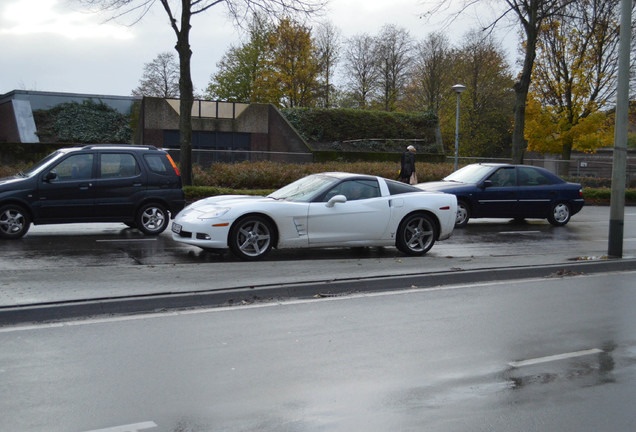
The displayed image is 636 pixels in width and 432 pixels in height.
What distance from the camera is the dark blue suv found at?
39.3ft

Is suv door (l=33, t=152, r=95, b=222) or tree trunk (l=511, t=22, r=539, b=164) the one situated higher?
tree trunk (l=511, t=22, r=539, b=164)

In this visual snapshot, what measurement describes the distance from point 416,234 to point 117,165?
5.94 meters

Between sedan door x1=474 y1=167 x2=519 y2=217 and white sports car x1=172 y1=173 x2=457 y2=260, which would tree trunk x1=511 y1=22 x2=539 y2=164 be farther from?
white sports car x1=172 y1=173 x2=457 y2=260

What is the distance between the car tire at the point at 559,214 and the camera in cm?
1702

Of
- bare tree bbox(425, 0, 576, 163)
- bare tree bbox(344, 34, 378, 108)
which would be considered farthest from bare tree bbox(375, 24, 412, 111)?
bare tree bbox(425, 0, 576, 163)

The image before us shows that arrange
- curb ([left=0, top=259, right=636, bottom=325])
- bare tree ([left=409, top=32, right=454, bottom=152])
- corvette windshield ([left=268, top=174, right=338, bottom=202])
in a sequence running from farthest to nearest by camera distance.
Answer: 1. bare tree ([left=409, top=32, right=454, bottom=152])
2. corvette windshield ([left=268, top=174, right=338, bottom=202])
3. curb ([left=0, top=259, right=636, bottom=325])

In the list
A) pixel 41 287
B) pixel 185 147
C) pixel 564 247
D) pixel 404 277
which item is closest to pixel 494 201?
pixel 564 247

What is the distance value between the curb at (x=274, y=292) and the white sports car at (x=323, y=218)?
214 centimetres


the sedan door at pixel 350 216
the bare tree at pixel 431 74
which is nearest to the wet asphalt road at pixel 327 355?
the sedan door at pixel 350 216

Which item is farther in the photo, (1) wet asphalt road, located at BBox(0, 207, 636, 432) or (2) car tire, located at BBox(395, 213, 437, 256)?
(2) car tire, located at BBox(395, 213, 437, 256)

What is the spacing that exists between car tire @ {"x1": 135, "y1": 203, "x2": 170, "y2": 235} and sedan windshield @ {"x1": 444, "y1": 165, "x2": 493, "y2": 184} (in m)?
7.57

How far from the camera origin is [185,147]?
21297mm

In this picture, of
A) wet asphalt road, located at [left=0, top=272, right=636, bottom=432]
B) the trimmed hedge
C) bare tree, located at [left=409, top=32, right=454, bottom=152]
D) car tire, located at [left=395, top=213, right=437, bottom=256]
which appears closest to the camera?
wet asphalt road, located at [left=0, top=272, right=636, bottom=432]

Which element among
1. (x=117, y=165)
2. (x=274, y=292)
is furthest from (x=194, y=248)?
(x=274, y=292)
